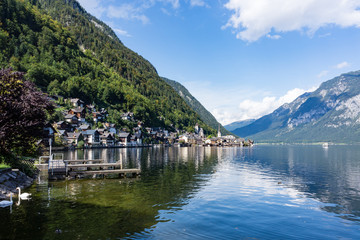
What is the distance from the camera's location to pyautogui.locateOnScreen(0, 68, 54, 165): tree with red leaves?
1038 inches

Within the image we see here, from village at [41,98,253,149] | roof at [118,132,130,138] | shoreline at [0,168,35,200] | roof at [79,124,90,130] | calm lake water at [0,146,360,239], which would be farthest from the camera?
roof at [118,132,130,138]

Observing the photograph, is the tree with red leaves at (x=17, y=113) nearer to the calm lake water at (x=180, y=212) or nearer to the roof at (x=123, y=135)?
the calm lake water at (x=180, y=212)

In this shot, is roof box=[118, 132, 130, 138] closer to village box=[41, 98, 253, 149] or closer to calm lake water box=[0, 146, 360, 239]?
village box=[41, 98, 253, 149]

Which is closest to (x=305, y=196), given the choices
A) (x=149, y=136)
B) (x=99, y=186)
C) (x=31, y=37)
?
(x=99, y=186)

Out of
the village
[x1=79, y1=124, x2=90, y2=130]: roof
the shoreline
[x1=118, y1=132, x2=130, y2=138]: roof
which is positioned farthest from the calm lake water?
[x1=118, y1=132, x2=130, y2=138]: roof

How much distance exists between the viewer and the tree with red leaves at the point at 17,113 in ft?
86.5

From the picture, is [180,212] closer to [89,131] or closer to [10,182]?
[10,182]

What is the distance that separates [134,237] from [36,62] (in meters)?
188

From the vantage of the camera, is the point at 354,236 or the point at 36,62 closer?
the point at 354,236

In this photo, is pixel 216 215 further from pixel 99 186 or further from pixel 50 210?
pixel 99 186

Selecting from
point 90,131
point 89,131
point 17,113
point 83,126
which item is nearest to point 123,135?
point 90,131

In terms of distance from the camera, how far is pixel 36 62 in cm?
17050

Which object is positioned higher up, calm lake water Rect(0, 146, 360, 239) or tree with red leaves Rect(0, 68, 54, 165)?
tree with red leaves Rect(0, 68, 54, 165)

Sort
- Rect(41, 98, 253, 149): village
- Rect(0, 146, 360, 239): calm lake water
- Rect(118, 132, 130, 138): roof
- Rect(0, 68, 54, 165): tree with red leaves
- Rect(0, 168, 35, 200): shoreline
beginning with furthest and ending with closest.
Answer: Rect(118, 132, 130, 138): roof
Rect(41, 98, 253, 149): village
Rect(0, 68, 54, 165): tree with red leaves
Rect(0, 168, 35, 200): shoreline
Rect(0, 146, 360, 239): calm lake water
